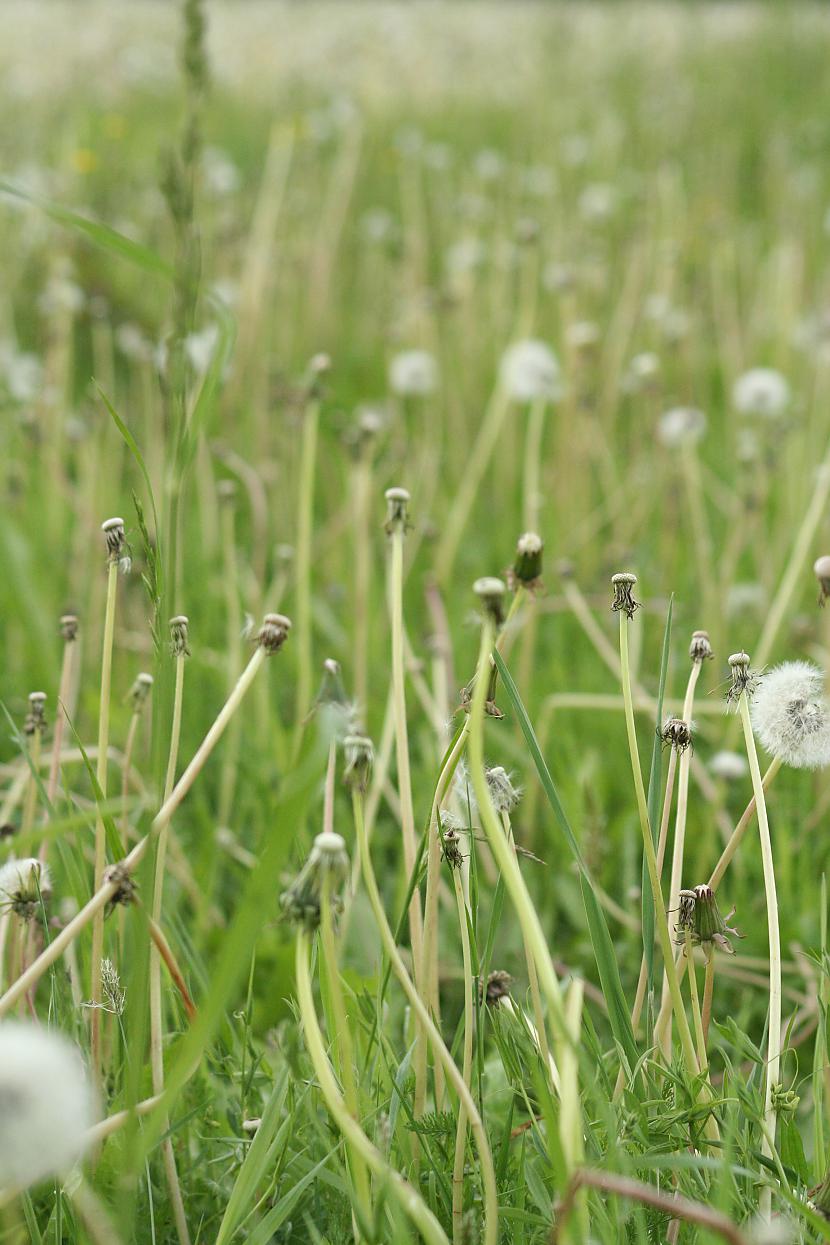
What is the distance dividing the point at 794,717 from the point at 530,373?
1.51 meters

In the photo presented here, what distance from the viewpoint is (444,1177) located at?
818mm

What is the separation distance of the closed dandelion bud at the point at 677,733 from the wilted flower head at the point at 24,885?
1.45 feet

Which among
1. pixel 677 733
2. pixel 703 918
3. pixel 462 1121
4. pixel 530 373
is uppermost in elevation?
pixel 530 373

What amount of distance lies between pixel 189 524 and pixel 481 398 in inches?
38.3

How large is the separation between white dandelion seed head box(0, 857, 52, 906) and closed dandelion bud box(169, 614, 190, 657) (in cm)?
17

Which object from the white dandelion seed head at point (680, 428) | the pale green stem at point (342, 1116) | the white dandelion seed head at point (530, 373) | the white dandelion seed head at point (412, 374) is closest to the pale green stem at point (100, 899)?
the pale green stem at point (342, 1116)

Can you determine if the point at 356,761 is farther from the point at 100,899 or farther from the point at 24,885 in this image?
the point at 24,885

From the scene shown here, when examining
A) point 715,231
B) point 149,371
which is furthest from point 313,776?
point 715,231

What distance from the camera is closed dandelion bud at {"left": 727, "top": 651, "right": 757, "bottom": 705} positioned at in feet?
2.70

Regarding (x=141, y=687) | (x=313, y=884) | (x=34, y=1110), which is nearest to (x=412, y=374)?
(x=141, y=687)

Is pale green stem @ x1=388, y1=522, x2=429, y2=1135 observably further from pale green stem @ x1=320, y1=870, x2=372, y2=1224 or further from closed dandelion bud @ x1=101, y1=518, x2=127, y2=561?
closed dandelion bud @ x1=101, y1=518, x2=127, y2=561

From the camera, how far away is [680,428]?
203cm

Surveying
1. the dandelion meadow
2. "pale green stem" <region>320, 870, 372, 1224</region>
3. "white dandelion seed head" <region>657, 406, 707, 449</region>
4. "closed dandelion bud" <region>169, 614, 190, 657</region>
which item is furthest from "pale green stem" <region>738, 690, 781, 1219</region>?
"white dandelion seed head" <region>657, 406, 707, 449</region>

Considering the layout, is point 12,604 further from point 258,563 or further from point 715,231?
point 715,231
